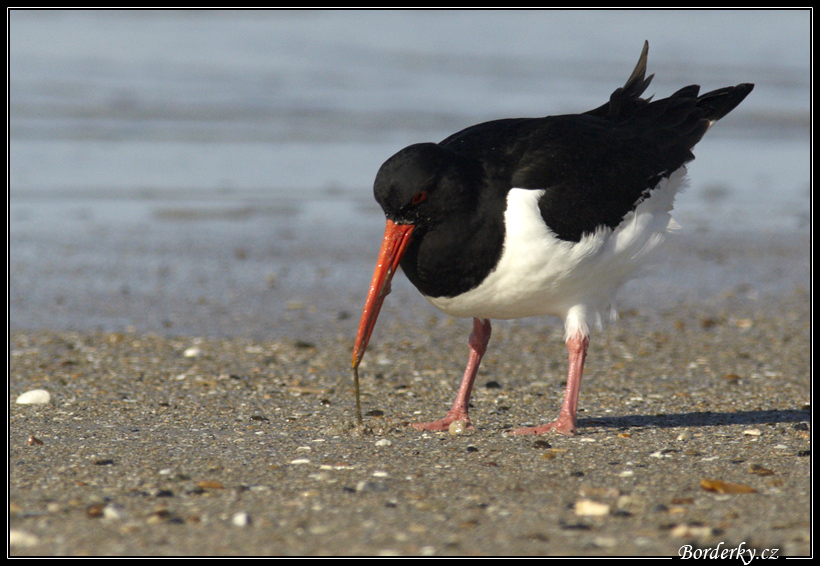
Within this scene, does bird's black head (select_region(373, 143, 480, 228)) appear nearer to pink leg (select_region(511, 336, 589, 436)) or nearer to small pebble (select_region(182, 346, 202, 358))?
pink leg (select_region(511, 336, 589, 436))

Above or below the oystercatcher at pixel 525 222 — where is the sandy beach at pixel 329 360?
below

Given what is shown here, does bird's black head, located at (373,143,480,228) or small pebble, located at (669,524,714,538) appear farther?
bird's black head, located at (373,143,480,228)

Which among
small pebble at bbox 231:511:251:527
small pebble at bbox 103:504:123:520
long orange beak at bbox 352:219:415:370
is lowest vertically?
small pebble at bbox 103:504:123:520

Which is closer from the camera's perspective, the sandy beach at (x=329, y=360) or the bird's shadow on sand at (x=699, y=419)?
the sandy beach at (x=329, y=360)

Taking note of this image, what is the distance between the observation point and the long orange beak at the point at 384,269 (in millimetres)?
4469

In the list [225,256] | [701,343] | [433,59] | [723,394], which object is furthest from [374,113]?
[723,394]

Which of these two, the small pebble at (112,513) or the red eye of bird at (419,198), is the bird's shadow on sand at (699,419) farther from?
the small pebble at (112,513)

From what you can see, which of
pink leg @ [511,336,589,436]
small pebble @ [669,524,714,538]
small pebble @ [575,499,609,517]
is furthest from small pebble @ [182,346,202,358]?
small pebble @ [669,524,714,538]

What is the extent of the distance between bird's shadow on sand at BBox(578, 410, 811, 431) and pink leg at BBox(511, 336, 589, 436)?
15 centimetres

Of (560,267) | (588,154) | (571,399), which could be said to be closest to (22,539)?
(560,267)

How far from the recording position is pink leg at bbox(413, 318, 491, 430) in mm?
4891

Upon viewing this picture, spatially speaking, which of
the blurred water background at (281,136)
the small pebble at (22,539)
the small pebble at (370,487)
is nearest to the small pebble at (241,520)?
the small pebble at (370,487)

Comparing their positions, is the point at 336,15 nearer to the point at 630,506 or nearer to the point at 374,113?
the point at 374,113

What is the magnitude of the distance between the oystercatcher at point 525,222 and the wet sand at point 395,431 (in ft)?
1.78
